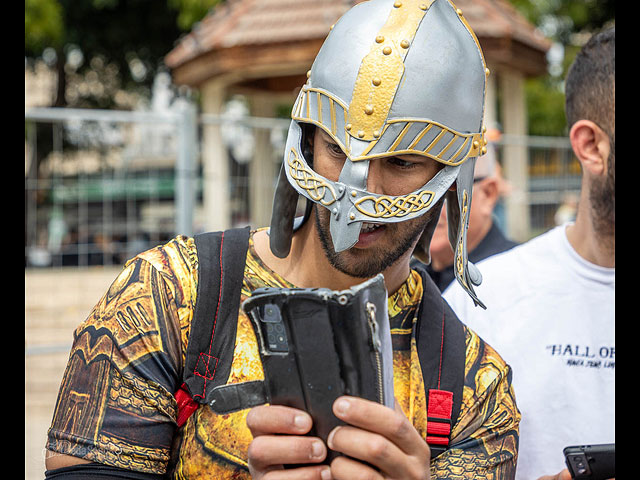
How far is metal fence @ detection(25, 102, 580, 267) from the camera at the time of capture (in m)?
5.79

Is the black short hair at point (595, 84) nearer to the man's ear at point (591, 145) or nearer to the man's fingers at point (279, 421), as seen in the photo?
the man's ear at point (591, 145)

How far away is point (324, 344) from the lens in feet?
4.69

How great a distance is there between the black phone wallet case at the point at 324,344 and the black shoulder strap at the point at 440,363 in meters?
0.47

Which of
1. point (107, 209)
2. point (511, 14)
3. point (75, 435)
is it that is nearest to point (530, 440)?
point (75, 435)

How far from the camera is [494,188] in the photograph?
4457mm

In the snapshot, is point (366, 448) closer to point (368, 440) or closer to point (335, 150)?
point (368, 440)

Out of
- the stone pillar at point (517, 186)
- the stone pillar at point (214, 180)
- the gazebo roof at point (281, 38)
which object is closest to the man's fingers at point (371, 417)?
the stone pillar at point (214, 180)

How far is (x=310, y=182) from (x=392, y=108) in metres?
0.27

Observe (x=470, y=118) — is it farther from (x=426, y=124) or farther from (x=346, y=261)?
(x=346, y=261)

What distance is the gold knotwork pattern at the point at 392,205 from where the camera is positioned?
5.76ft

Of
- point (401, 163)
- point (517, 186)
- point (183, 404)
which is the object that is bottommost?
point (183, 404)

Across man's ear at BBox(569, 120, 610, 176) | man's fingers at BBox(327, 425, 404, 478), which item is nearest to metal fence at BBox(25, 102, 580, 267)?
man's ear at BBox(569, 120, 610, 176)

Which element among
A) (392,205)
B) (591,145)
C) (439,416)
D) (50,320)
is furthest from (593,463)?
(50,320)
